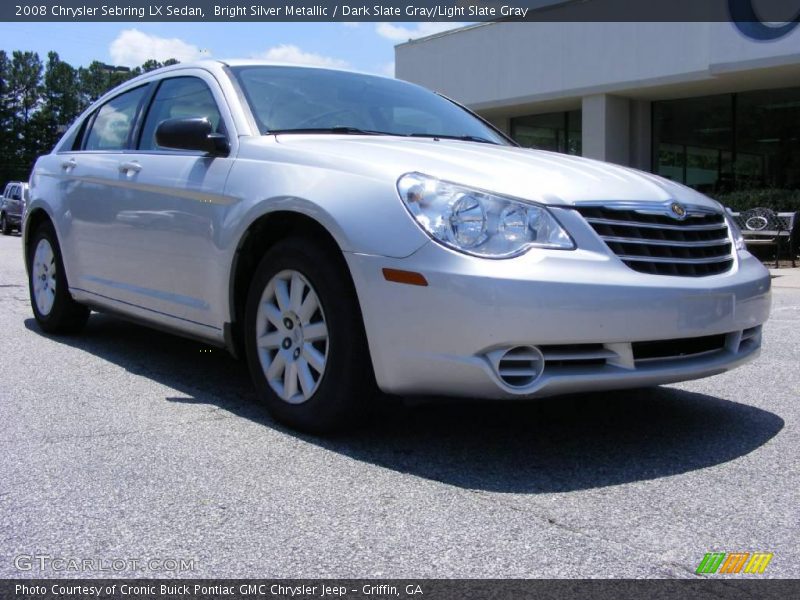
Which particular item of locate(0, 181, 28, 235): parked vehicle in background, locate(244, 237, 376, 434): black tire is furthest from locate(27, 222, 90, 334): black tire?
locate(0, 181, 28, 235): parked vehicle in background

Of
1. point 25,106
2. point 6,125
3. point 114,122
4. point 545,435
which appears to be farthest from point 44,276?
point 25,106

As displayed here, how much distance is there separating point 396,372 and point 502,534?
835mm

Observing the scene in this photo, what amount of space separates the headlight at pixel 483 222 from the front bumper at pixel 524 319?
0.05 meters

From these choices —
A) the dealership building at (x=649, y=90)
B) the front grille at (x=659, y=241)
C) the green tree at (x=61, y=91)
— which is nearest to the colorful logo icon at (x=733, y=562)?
the front grille at (x=659, y=241)

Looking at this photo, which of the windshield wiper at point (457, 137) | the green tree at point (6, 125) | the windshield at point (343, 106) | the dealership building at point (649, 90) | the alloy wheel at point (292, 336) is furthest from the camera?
the green tree at point (6, 125)

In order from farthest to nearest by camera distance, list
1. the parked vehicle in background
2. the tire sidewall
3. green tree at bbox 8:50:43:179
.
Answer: green tree at bbox 8:50:43:179
the parked vehicle in background
the tire sidewall

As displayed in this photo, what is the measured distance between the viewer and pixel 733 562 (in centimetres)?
248

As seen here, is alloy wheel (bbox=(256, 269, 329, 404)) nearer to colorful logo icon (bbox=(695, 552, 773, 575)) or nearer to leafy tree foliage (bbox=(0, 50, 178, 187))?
colorful logo icon (bbox=(695, 552, 773, 575))

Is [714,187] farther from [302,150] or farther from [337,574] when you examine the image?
[337,574]

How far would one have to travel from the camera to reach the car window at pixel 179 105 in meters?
4.59

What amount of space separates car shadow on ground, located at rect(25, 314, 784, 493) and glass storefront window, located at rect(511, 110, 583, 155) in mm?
16764

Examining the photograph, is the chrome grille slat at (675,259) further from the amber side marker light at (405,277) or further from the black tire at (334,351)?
the black tire at (334,351)

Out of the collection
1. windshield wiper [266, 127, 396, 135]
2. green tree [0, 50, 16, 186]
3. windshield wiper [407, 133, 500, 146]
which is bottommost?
windshield wiper [407, 133, 500, 146]

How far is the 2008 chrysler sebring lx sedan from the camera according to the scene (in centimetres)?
316
